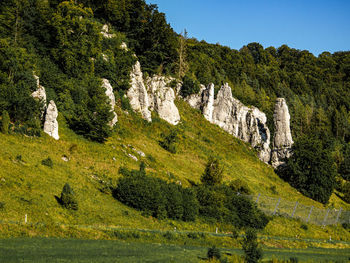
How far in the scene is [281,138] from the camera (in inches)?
3718

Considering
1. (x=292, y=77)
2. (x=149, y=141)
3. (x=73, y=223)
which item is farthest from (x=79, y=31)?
(x=292, y=77)

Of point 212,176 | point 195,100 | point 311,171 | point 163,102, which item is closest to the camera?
point 212,176

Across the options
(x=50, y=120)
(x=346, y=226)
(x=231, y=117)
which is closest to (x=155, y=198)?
(x=50, y=120)

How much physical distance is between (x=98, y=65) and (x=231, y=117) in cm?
3810

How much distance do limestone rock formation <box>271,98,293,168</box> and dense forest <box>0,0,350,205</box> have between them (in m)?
3.94

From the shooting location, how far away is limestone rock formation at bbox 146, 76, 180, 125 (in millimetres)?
75438

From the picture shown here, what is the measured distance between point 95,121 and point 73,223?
2612 cm

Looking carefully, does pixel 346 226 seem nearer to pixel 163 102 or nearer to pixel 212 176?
pixel 212 176

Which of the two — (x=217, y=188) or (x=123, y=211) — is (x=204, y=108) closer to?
(x=217, y=188)

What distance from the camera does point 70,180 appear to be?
3797cm

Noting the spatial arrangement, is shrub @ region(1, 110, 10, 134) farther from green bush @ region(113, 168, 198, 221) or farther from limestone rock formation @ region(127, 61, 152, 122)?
limestone rock formation @ region(127, 61, 152, 122)

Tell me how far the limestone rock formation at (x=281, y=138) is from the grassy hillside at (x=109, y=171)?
707cm

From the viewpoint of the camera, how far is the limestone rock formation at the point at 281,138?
87312mm

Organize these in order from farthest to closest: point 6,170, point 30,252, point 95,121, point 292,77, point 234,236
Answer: point 292,77 < point 95,121 < point 234,236 < point 6,170 < point 30,252
